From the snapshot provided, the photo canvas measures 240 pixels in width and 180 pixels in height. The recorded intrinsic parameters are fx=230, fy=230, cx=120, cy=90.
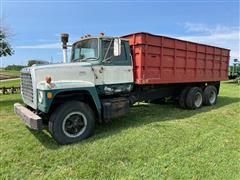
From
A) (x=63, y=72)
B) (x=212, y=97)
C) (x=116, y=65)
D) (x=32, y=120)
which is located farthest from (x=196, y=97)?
(x=32, y=120)

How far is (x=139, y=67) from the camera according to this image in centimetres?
622

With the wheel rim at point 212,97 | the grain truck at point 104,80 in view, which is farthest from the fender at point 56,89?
the wheel rim at point 212,97

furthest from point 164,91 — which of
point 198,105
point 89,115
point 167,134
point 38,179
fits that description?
point 38,179

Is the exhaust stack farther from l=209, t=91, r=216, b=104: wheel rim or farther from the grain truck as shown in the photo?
l=209, t=91, r=216, b=104: wheel rim

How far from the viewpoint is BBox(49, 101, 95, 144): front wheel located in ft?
15.4

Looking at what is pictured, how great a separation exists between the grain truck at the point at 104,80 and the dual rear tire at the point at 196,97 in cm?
3

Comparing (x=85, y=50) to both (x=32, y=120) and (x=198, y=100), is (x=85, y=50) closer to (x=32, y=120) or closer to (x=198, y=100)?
(x=32, y=120)

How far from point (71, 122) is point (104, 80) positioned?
1351 mm

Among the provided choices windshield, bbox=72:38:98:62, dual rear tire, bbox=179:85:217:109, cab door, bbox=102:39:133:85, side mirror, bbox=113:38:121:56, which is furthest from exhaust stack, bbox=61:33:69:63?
dual rear tire, bbox=179:85:217:109

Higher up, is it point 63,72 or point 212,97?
point 63,72

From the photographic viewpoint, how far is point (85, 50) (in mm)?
6023

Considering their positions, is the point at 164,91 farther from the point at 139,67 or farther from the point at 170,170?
the point at 170,170

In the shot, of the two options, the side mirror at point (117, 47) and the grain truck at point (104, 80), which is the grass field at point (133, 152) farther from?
the side mirror at point (117, 47)

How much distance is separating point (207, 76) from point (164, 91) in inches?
85.9
